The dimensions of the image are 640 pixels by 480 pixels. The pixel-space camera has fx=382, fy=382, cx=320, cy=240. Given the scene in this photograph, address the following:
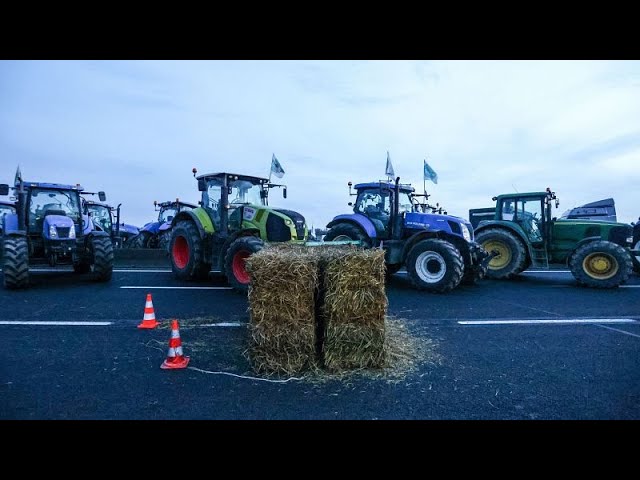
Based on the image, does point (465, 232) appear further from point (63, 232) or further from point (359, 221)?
point (63, 232)

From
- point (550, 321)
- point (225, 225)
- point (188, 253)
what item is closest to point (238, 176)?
point (225, 225)

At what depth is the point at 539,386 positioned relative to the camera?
3654mm

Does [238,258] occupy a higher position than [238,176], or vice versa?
[238,176]

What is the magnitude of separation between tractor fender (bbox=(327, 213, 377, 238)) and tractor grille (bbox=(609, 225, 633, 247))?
6.49 metres

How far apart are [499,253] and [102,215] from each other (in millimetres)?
17226

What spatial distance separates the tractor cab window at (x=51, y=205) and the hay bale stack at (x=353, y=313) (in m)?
9.31

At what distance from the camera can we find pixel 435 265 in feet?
29.5

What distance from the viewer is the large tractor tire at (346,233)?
10252 millimetres

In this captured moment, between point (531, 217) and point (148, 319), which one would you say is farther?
point (531, 217)

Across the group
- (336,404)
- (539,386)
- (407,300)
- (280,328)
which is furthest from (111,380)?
(407,300)

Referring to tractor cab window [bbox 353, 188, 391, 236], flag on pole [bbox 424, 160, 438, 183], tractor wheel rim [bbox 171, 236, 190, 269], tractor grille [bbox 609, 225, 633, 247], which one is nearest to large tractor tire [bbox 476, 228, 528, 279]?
tractor grille [bbox 609, 225, 633, 247]

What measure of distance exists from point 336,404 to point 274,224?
20.5 ft

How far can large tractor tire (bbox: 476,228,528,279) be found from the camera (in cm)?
1044
